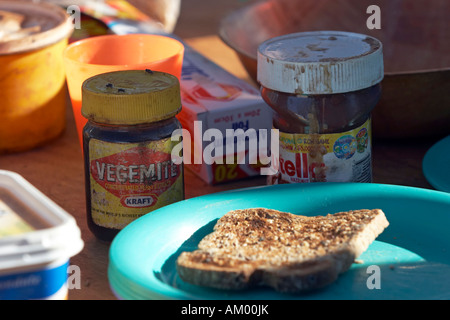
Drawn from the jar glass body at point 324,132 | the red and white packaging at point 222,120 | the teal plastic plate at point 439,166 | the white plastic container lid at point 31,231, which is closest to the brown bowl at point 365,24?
the red and white packaging at point 222,120

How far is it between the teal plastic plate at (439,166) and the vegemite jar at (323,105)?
11 centimetres

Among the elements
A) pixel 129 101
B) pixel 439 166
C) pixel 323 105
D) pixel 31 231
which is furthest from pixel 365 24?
Answer: pixel 31 231

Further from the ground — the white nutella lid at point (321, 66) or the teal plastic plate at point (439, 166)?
the white nutella lid at point (321, 66)

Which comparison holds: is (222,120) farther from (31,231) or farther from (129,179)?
(31,231)

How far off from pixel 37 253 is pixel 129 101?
0.27 meters

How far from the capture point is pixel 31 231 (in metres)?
0.67

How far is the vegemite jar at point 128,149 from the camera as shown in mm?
855

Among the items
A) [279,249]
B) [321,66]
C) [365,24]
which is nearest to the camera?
[279,249]

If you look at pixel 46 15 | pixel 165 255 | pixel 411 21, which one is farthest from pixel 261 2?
pixel 165 255

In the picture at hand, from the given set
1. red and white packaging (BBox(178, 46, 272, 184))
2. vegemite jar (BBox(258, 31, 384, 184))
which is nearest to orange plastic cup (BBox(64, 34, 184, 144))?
red and white packaging (BBox(178, 46, 272, 184))

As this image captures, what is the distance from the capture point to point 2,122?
121cm

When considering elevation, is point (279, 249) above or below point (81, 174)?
above

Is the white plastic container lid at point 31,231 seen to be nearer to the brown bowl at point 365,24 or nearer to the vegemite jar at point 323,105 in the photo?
the vegemite jar at point 323,105

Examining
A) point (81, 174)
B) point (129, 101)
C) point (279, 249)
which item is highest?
point (129, 101)
